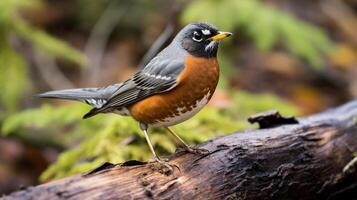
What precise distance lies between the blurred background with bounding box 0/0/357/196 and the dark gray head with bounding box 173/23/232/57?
112 cm

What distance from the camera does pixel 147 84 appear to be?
4.40m

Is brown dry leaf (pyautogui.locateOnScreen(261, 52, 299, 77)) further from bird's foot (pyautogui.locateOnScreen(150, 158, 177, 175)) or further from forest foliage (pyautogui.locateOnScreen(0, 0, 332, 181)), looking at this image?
bird's foot (pyautogui.locateOnScreen(150, 158, 177, 175))

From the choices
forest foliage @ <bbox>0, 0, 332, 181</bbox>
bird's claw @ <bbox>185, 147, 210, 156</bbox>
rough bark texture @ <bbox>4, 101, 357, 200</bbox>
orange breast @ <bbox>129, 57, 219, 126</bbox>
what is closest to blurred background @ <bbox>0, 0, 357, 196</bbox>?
forest foliage @ <bbox>0, 0, 332, 181</bbox>

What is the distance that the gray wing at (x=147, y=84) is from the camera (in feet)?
14.0

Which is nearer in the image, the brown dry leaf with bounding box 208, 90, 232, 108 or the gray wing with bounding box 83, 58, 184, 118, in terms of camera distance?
the gray wing with bounding box 83, 58, 184, 118

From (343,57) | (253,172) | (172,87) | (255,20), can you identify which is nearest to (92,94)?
(172,87)

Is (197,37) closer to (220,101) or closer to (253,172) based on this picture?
(253,172)

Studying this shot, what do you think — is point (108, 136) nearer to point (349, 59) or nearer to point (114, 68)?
point (114, 68)

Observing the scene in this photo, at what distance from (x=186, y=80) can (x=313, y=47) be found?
473 cm

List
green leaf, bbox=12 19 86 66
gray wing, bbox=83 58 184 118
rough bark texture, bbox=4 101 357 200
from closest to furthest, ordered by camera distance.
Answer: rough bark texture, bbox=4 101 357 200, gray wing, bbox=83 58 184 118, green leaf, bbox=12 19 86 66

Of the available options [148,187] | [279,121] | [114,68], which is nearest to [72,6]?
[114,68]

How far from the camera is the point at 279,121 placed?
471 centimetres

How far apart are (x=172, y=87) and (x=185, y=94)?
4.1 inches

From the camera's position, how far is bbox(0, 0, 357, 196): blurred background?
5848mm
